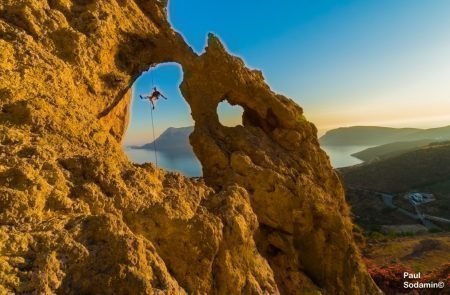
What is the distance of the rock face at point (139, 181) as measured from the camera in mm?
5031

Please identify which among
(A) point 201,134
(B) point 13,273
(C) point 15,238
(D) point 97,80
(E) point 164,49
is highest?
(E) point 164,49

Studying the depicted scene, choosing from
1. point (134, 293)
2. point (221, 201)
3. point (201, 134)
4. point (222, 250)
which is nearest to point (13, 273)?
point (134, 293)

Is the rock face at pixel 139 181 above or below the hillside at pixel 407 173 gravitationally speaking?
above

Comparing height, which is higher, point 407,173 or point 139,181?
point 139,181

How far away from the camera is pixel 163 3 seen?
51.9 ft

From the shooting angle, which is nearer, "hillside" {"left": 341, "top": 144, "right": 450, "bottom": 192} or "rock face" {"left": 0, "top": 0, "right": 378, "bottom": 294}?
"rock face" {"left": 0, "top": 0, "right": 378, "bottom": 294}

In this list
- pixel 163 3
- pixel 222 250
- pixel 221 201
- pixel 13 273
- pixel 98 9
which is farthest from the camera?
pixel 163 3

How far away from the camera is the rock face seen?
503 centimetres

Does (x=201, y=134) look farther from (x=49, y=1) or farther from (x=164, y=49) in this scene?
(x=49, y=1)

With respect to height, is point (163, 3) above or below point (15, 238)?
above

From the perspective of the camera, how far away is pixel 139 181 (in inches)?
309

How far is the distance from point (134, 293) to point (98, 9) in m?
10.00

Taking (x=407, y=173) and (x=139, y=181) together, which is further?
(x=407, y=173)

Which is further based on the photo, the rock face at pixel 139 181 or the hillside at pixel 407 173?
the hillside at pixel 407 173
